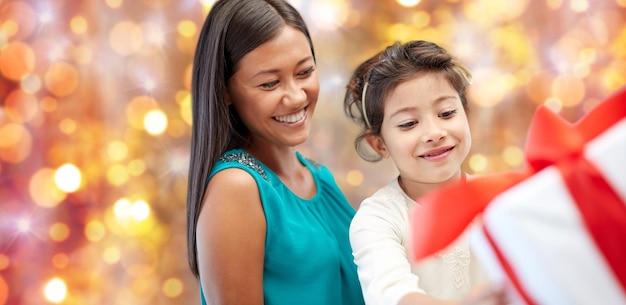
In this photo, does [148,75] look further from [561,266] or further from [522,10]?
[561,266]

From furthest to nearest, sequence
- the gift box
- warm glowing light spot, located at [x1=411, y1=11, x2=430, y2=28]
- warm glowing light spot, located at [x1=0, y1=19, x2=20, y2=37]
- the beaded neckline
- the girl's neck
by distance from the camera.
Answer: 1. warm glowing light spot, located at [x1=411, y1=11, x2=430, y2=28]
2. warm glowing light spot, located at [x1=0, y1=19, x2=20, y2=37]
3. the beaded neckline
4. the girl's neck
5. the gift box

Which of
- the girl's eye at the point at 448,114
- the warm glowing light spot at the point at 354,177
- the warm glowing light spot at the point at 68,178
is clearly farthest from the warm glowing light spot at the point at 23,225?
the girl's eye at the point at 448,114

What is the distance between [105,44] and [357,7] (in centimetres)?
62

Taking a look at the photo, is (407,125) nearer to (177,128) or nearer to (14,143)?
(177,128)

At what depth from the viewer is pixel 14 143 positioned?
5.09 ft

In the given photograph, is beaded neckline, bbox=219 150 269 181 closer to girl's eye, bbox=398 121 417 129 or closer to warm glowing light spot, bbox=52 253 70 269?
girl's eye, bbox=398 121 417 129

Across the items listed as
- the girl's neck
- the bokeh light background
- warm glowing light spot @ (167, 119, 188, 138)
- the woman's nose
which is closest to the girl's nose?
the girl's neck

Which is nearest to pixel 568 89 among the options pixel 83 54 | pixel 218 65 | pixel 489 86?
pixel 489 86

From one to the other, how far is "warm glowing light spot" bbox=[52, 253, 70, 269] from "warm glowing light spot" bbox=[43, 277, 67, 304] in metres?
0.03

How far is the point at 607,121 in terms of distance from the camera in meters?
0.60

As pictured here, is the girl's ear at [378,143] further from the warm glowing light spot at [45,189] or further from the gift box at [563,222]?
the warm glowing light spot at [45,189]

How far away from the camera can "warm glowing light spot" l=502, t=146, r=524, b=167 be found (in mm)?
1796

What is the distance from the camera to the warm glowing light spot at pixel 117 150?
1.62m

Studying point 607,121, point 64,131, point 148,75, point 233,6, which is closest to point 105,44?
point 148,75
